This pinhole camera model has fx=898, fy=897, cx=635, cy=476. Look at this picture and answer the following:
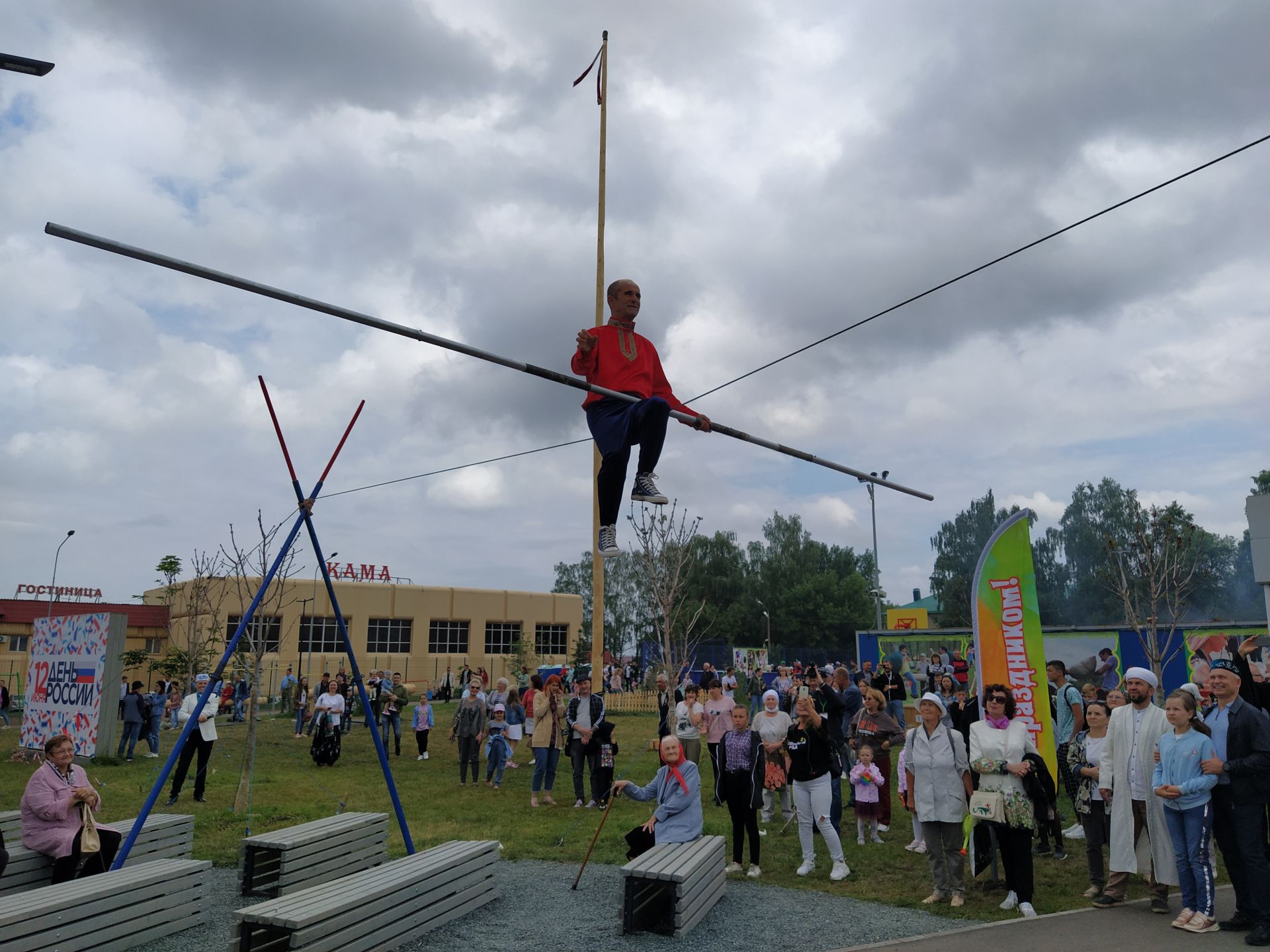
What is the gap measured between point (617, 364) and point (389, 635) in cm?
4349

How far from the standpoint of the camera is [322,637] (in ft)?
146

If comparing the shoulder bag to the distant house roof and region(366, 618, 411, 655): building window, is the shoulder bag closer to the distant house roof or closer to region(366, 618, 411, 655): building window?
region(366, 618, 411, 655): building window

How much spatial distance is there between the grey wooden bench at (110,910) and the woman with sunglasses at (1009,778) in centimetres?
643

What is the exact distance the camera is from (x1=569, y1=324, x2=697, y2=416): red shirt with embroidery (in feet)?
19.8

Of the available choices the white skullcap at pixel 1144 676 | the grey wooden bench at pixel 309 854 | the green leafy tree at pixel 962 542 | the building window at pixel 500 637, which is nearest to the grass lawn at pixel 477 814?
the grey wooden bench at pixel 309 854

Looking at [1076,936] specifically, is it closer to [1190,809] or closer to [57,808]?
[1190,809]

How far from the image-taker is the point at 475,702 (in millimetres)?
15156

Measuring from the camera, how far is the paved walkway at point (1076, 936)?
6.21 m

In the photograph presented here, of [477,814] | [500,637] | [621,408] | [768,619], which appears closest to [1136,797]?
[621,408]

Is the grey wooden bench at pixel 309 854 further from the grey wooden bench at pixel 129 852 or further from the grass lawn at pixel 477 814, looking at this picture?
the grass lawn at pixel 477 814

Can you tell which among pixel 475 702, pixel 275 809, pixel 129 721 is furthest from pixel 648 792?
pixel 129 721

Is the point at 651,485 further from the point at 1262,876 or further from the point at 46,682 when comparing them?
the point at 46,682

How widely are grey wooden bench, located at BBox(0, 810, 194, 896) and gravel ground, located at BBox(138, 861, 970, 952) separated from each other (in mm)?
597

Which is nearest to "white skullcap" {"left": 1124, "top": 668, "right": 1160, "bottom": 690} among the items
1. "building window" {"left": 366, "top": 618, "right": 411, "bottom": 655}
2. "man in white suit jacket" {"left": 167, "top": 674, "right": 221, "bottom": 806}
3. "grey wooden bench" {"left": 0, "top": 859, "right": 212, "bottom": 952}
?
"grey wooden bench" {"left": 0, "top": 859, "right": 212, "bottom": 952}
